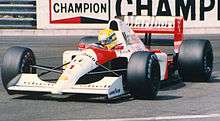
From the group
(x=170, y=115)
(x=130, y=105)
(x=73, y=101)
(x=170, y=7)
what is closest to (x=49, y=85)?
(x=73, y=101)

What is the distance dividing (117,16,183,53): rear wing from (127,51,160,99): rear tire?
2892 millimetres

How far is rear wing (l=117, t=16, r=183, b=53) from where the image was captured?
13820 millimetres

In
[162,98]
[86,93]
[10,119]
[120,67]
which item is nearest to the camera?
[10,119]

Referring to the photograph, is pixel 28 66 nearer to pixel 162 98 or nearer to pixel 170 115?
pixel 162 98

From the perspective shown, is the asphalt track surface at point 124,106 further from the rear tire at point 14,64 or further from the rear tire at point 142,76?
the rear tire at point 14,64

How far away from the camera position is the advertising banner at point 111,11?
27.2 metres

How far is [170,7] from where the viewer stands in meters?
27.2

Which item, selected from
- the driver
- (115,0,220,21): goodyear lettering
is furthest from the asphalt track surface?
(115,0,220,21): goodyear lettering

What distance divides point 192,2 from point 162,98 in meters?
16.5

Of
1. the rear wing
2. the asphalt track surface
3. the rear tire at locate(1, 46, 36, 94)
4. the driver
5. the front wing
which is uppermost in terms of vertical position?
the rear wing

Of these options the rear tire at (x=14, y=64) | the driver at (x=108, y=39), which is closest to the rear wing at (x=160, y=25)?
the driver at (x=108, y=39)

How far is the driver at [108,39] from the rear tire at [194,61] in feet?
4.46

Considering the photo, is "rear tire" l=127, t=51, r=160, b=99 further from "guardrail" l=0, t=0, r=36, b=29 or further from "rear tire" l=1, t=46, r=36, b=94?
"guardrail" l=0, t=0, r=36, b=29

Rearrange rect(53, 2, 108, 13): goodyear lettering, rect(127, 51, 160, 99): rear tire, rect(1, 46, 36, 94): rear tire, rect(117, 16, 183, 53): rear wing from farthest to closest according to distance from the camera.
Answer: rect(53, 2, 108, 13): goodyear lettering < rect(117, 16, 183, 53): rear wing < rect(1, 46, 36, 94): rear tire < rect(127, 51, 160, 99): rear tire
